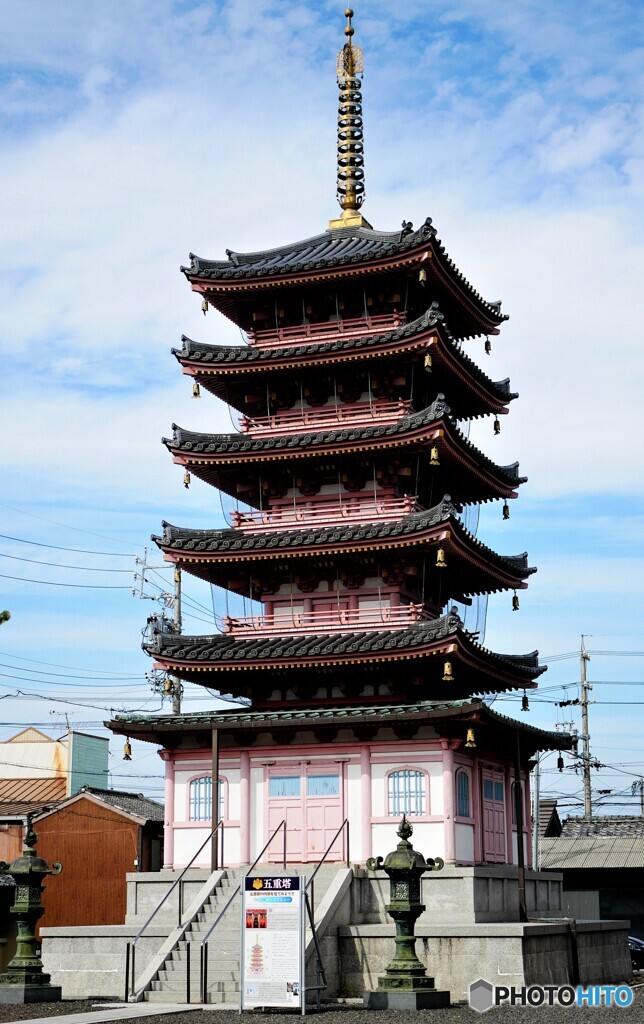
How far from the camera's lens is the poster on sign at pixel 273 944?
90.2 ft

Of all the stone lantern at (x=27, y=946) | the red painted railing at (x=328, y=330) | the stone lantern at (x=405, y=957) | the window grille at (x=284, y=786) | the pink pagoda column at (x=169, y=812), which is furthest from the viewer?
the red painted railing at (x=328, y=330)

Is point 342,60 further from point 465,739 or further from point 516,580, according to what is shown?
point 465,739

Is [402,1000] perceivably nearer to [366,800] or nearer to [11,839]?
[366,800]

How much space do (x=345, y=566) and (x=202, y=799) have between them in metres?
8.19

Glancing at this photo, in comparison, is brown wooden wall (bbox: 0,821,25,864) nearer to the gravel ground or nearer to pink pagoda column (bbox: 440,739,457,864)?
pink pagoda column (bbox: 440,739,457,864)

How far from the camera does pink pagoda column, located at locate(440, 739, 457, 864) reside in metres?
35.8

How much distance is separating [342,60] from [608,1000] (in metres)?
33.3

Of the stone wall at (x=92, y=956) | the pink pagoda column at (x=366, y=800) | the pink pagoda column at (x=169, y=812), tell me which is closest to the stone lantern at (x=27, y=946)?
the stone wall at (x=92, y=956)

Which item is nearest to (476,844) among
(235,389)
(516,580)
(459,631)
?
(459,631)

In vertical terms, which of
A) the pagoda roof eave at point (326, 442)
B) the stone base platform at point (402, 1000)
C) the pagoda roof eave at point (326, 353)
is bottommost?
the stone base platform at point (402, 1000)

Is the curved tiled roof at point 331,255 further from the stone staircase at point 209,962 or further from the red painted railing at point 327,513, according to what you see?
the stone staircase at point 209,962

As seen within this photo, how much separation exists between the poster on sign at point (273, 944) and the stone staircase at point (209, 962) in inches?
65.8

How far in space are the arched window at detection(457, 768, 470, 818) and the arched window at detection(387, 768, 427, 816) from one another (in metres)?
1.22

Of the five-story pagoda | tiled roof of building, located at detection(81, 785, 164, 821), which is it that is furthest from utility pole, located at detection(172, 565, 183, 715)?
the five-story pagoda
